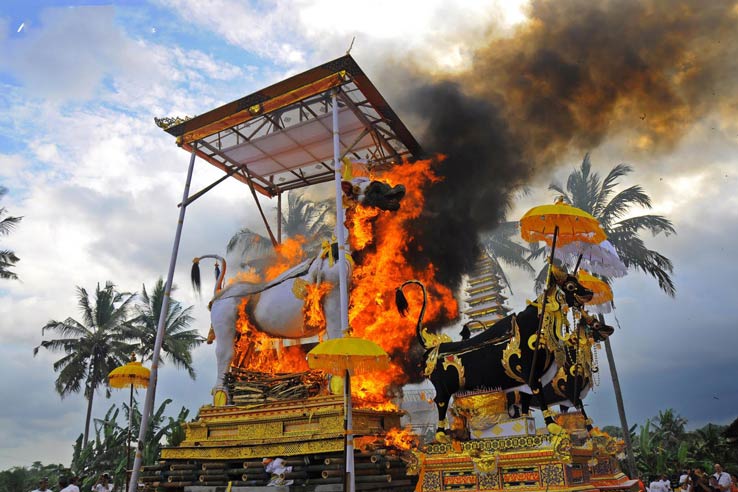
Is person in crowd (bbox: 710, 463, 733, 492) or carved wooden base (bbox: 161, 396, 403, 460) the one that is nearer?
carved wooden base (bbox: 161, 396, 403, 460)

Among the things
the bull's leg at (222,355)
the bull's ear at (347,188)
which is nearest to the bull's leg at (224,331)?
the bull's leg at (222,355)

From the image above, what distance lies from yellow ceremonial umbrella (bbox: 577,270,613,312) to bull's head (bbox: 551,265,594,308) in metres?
1.18

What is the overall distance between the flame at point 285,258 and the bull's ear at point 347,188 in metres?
4.01

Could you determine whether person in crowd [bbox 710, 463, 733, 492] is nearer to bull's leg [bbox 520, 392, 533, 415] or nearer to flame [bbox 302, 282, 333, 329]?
bull's leg [bbox 520, 392, 533, 415]

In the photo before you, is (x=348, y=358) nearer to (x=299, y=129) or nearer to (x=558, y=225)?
(x=558, y=225)

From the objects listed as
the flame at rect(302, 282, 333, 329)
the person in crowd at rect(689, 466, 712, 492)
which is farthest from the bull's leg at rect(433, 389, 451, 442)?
the person in crowd at rect(689, 466, 712, 492)

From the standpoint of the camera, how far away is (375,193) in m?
11.6

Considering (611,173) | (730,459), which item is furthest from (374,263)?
(730,459)

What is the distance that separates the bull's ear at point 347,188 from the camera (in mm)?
11664

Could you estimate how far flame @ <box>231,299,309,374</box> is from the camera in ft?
41.9

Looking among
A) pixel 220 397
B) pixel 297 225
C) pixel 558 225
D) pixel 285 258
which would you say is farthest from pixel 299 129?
pixel 297 225

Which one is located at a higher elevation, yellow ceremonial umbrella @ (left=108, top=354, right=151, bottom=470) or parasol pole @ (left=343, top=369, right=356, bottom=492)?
yellow ceremonial umbrella @ (left=108, top=354, right=151, bottom=470)

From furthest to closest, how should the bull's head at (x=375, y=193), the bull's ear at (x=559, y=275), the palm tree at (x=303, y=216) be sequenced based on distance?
the palm tree at (x=303, y=216) < the bull's head at (x=375, y=193) < the bull's ear at (x=559, y=275)

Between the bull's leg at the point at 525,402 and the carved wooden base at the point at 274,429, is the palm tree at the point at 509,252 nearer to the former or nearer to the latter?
the carved wooden base at the point at 274,429
